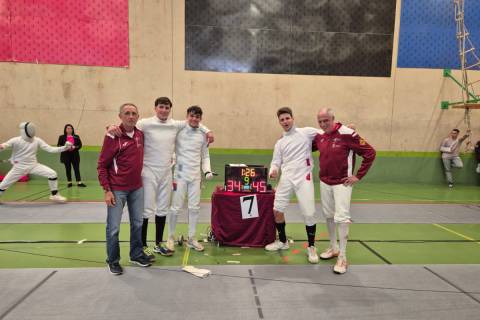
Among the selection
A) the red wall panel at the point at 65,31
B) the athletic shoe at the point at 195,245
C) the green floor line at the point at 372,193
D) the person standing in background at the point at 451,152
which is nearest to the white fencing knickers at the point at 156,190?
the athletic shoe at the point at 195,245

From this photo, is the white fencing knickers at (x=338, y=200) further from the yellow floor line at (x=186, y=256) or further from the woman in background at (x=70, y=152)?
the woman in background at (x=70, y=152)

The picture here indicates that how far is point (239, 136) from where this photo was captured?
9.85m

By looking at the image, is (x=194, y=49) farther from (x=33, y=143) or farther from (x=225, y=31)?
(x=33, y=143)

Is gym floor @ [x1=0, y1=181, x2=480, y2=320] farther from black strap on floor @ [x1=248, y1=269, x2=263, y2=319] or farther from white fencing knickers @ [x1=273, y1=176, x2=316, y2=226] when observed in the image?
white fencing knickers @ [x1=273, y1=176, x2=316, y2=226]

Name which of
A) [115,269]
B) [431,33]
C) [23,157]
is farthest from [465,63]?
[23,157]

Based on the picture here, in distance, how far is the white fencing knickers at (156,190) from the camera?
3.64 meters

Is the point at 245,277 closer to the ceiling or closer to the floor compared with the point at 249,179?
closer to the floor

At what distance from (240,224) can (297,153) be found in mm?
1275

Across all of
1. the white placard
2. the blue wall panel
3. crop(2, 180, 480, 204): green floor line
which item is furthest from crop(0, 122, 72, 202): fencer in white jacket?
the blue wall panel

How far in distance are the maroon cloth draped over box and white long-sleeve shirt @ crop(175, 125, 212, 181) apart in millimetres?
510

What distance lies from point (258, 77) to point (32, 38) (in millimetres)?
6673

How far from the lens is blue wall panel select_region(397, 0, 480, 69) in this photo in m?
9.73

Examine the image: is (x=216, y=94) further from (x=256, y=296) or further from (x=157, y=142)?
(x=256, y=296)

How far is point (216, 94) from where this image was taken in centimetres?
966
